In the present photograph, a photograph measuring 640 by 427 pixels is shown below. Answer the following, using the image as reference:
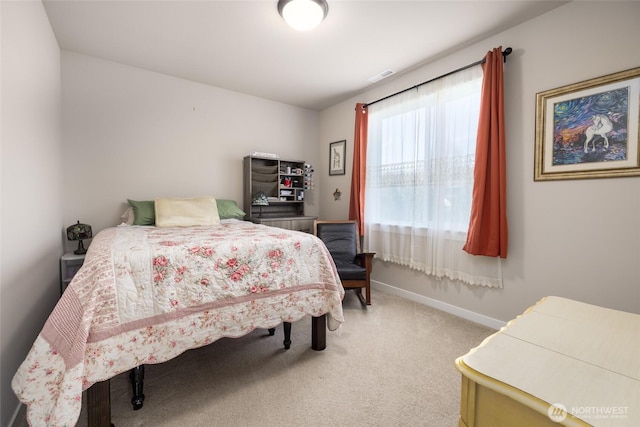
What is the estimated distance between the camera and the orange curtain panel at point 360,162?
3566mm

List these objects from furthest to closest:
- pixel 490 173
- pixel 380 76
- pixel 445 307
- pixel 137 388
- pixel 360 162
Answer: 1. pixel 360 162
2. pixel 380 76
3. pixel 445 307
4. pixel 490 173
5. pixel 137 388

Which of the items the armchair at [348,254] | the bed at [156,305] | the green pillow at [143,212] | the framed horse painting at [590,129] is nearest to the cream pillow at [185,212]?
the green pillow at [143,212]

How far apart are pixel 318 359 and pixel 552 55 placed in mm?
2972

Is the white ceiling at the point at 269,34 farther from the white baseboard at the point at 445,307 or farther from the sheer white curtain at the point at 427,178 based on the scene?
the white baseboard at the point at 445,307

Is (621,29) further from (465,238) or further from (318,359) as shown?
(318,359)

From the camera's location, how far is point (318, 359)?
1.93 m

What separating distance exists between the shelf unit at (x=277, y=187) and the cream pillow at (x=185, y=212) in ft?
2.40

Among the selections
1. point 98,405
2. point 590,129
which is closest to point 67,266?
point 98,405

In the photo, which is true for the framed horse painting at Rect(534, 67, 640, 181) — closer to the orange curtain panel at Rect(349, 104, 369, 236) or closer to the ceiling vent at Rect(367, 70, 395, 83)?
the ceiling vent at Rect(367, 70, 395, 83)

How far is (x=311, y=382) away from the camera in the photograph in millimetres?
1685

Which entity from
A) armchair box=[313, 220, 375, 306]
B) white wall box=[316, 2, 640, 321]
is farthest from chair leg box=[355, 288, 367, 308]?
white wall box=[316, 2, 640, 321]

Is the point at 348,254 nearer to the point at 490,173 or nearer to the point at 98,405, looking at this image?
the point at 490,173

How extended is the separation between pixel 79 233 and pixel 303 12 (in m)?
2.91

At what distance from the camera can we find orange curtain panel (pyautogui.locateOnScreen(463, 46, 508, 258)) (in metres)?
2.29
